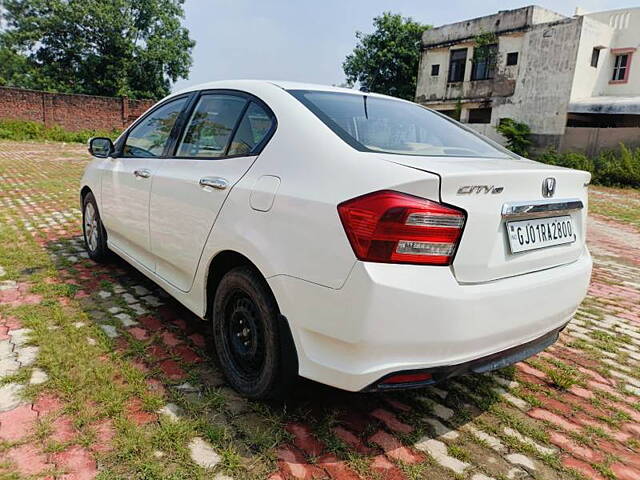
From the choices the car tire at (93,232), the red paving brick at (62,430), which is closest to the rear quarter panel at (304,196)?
the red paving brick at (62,430)

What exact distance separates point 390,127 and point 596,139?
20823mm

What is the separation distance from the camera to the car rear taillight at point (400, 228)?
5.42 ft

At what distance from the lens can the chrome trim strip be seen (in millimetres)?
1853

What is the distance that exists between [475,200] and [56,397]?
2.13 metres

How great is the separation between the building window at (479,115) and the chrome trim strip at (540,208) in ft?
84.5

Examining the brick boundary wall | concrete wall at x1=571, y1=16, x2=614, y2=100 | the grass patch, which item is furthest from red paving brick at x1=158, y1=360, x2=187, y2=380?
the brick boundary wall

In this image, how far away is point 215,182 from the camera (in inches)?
92.7

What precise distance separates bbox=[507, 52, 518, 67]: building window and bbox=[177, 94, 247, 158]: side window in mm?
24241

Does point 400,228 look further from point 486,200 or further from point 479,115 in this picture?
point 479,115

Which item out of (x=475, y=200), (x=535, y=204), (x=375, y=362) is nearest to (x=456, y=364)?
(x=375, y=362)

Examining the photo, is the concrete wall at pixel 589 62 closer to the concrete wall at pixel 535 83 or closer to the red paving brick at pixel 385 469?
the concrete wall at pixel 535 83

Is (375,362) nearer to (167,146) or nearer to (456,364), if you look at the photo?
(456,364)

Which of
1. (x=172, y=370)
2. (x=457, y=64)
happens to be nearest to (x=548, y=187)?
(x=172, y=370)

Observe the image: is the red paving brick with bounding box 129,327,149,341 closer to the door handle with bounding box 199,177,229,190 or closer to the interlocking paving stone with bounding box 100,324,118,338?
the interlocking paving stone with bounding box 100,324,118,338
